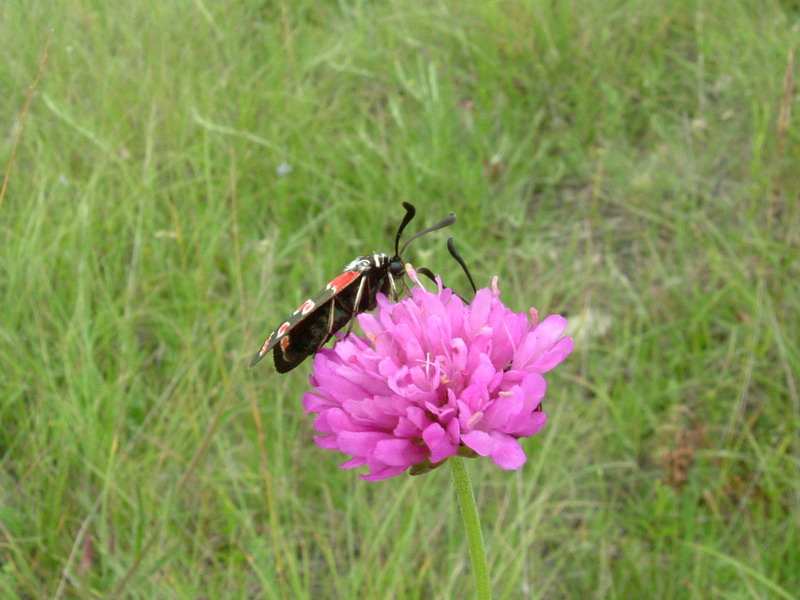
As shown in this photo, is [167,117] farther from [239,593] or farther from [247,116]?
[239,593]

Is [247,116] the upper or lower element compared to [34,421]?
upper

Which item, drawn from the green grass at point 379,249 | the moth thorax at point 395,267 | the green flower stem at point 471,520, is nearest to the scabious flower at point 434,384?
the green flower stem at point 471,520

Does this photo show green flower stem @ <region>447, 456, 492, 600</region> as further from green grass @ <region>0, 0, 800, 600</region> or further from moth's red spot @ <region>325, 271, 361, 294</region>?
green grass @ <region>0, 0, 800, 600</region>

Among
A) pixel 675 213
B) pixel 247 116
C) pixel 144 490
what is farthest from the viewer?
pixel 247 116

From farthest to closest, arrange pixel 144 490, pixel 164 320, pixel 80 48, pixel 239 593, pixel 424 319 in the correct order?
pixel 80 48 → pixel 164 320 → pixel 144 490 → pixel 239 593 → pixel 424 319

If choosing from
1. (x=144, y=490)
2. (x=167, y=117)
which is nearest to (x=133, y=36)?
(x=167, y=117)

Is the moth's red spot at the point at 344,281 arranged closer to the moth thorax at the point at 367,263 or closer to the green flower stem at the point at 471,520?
the moth thorax at the point at 367,263

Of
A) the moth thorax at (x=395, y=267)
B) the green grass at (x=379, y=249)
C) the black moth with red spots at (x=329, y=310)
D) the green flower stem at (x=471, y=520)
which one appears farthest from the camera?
the green grass at (x=379, y=249)
